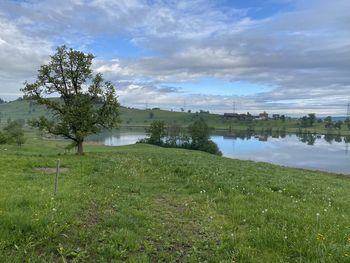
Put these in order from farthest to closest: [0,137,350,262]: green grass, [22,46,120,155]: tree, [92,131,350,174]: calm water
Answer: [92,131,350,174]: calm water, [22,46,120,155]: tree, [0,137,350,262]: green grass

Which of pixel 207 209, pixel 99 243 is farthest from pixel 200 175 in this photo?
pixel 99 243

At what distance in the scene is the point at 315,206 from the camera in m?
11.6

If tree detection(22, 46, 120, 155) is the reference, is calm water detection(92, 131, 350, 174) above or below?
below

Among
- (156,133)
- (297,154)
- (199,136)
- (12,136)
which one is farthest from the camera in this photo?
(156,133)

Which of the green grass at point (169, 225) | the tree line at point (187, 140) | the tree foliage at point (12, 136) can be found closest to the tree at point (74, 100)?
the green grass at point (169, 225)

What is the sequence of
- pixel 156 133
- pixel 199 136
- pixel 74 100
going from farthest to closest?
1. pixel 156 133
2. pixel 199 136
3. pixel 74 100

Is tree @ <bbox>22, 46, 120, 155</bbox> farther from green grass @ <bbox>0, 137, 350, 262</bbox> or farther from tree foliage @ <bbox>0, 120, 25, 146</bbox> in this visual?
tree foliage @ <bbox>0, 120, 25, 146</bbox>

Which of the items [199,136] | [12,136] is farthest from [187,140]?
[12,136]

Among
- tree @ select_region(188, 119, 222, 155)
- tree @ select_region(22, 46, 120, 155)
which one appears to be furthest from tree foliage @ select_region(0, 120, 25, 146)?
tree @ select_region(188, 119, 222, 155)

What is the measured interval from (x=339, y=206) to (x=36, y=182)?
11.6 metres

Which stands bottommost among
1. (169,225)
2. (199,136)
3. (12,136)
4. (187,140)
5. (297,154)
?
(297,154)

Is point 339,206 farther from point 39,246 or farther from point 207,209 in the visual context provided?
point 39,246

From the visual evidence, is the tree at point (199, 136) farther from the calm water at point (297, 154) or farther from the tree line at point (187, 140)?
the calm water at point (297, 154)

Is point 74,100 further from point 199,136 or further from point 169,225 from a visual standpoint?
point 199,136
